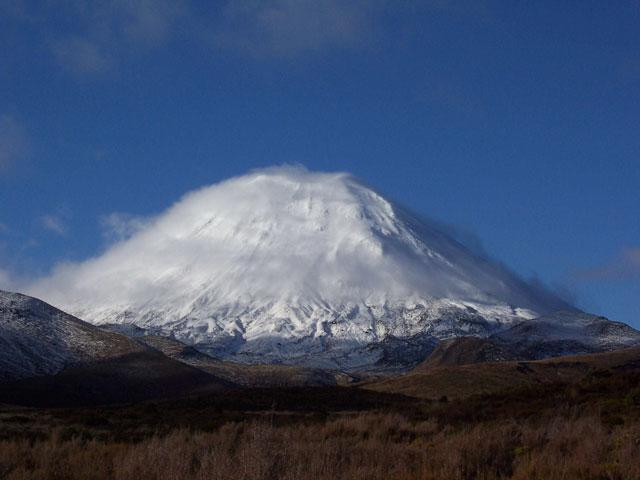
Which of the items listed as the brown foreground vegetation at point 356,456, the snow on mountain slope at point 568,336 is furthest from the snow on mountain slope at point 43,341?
the snow on mountain slope at point 568,336

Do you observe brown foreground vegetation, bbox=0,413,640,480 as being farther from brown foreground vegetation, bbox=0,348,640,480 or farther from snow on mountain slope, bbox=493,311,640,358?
snow on mountain slope, bbox=493,311,640,358

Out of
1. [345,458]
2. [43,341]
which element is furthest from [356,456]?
[43,341]

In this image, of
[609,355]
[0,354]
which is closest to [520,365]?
[609,355]

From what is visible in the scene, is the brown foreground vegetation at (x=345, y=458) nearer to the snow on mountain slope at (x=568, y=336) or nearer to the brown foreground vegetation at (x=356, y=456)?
the brown foreground vegetation at (x=356, y=456)

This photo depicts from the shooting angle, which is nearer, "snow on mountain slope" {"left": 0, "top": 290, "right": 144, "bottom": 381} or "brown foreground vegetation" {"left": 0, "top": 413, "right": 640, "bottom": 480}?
"brown foreground vegetation" {"left": 0, "top": 413, "right": 640, "bottom": 480}

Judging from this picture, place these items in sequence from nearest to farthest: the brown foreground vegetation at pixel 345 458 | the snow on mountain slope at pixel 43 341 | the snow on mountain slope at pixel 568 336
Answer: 1. the brown foreground vegetation at pixel 345 458
2. the snow on mountain slope at pixel 43 341
3. the snow on mountain slope at pixel 568 336

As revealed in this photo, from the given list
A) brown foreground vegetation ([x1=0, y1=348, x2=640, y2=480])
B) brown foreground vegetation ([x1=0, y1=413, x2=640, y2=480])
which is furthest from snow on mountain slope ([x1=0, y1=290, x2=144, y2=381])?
brown foreground vegetation ([x1=0, y1=413, x2=640, y2=480])
